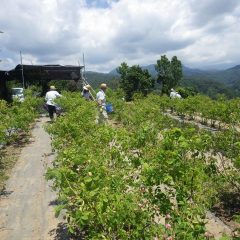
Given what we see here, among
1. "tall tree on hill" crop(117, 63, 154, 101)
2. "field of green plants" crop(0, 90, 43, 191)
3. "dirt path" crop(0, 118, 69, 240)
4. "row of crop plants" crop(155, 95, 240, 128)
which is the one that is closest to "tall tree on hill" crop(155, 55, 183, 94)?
"tall tree on hill" crop(117, 63, 154, 101)

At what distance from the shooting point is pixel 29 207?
6.82 meters

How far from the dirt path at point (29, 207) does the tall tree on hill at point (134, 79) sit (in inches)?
1315

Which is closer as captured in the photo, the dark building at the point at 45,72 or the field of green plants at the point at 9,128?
the field of green plants at the point at 9,128

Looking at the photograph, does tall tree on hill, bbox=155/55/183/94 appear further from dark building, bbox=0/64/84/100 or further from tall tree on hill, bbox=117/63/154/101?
dark building, bbox=0/64/84/100

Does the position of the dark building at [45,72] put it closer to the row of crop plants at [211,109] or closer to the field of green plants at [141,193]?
the row of crop plants at [211,109]

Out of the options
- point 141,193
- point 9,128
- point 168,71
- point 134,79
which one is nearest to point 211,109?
point 9,128

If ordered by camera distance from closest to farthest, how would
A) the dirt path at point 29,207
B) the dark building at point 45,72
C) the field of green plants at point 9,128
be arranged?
the dirt path at point 29,207, the field of green plants at point 9,128, the dark building at point 45,72

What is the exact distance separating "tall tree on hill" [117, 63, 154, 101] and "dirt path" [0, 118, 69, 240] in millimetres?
33393

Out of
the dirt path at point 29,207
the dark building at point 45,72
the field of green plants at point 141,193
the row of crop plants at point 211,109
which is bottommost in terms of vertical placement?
the dirt path at point 29,207

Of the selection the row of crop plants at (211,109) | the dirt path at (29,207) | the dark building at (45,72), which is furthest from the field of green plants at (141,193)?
the dark building at (45,72)

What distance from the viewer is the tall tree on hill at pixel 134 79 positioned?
142 ft

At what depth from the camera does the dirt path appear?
5.77 meters

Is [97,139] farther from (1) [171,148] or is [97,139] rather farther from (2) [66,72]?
(2) [66,72]

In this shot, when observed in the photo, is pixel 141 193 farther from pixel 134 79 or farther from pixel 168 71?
pixel 168 71
